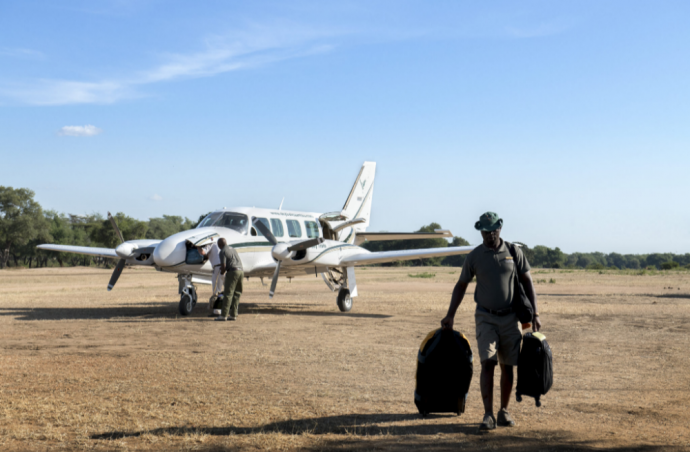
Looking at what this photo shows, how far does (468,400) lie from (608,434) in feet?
5.87

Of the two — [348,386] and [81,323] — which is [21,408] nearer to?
[348,386]

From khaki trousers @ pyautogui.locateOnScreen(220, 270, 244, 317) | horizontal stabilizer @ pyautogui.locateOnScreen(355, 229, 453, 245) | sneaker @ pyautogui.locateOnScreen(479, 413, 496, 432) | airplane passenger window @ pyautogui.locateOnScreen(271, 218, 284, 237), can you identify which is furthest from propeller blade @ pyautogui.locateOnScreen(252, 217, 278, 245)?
sneaker @ pyautogui.locateOnScreen(479, 413, 496, 432)

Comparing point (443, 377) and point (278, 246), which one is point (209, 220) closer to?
point (278, 246)

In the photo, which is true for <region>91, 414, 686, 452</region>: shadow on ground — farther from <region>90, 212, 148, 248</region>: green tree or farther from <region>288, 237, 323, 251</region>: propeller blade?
<region>90, 212, 148, 248</region>: green tree

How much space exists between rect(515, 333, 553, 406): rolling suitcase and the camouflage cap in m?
1.12

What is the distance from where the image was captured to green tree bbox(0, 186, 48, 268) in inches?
2766

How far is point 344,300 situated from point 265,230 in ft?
11.6

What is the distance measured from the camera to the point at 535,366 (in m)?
5.88

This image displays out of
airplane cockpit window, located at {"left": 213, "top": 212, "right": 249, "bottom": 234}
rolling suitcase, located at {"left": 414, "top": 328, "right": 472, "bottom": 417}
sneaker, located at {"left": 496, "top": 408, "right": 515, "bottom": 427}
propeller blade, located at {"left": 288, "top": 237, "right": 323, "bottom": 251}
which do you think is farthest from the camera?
propeller blade, located at {"left": 288, "top": 237, "right": 323, "bottom": 251}

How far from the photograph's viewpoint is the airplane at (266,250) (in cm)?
1641

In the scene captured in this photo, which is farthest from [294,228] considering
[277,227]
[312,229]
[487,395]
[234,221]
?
[487,395]

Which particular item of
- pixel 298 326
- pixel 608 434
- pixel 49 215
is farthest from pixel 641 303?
pixel 49 215

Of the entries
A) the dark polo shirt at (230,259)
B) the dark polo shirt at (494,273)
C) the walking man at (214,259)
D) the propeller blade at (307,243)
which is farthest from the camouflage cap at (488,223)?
the propeller blade at (307,243)

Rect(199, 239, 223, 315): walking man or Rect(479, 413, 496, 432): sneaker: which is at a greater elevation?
Rect(199, 239, 223, 315): walking man
